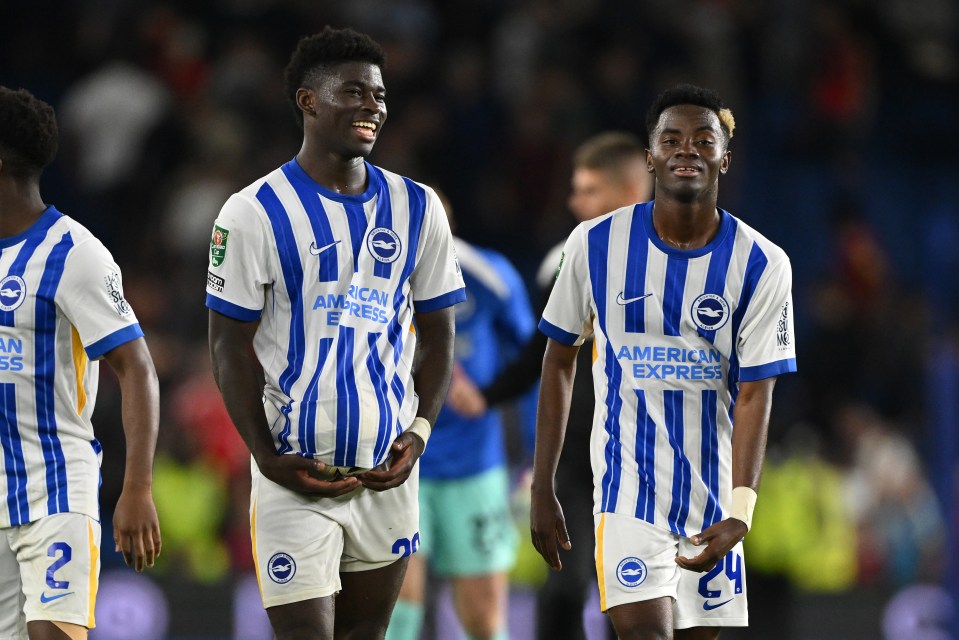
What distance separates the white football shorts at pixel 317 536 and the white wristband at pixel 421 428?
0.17 m

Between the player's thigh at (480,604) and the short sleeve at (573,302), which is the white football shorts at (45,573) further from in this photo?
the player's thigh at (480,604)

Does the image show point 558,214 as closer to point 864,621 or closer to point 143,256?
point 143,256

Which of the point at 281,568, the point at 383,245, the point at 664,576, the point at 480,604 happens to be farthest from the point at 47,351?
the point at 480,604

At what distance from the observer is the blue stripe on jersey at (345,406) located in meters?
4.72

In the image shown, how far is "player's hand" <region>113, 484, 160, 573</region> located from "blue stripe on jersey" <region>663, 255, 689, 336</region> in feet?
5.47

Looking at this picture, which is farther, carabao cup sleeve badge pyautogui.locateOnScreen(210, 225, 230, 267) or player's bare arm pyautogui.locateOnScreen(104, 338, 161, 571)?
carabao cup sleeve badge pyautogui.locateOnScreen(210, 225, 230, 267)

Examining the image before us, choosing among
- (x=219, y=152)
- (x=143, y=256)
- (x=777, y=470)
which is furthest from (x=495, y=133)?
(x=777, y=470)

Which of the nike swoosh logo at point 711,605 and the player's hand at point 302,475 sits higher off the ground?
the player's hand at point 302,475

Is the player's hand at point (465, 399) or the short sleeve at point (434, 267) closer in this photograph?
the short sleeve at point (434, 267)

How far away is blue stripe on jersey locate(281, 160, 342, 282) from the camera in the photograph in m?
4.77

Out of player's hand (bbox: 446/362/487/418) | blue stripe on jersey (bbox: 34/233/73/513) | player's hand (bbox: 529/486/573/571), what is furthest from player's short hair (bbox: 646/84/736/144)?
player's hand (bbox: 446/362/487/418)

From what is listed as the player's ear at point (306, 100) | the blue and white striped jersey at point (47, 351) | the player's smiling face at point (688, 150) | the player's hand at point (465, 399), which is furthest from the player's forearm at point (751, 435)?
the player's hand at point (465, 399)

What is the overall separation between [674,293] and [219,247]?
1.41 metres

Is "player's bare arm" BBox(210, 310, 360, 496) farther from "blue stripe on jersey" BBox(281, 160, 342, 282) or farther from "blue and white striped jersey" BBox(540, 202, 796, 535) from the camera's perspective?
"blue and white striped jersey" BBox(540, 202, 796, 535)
